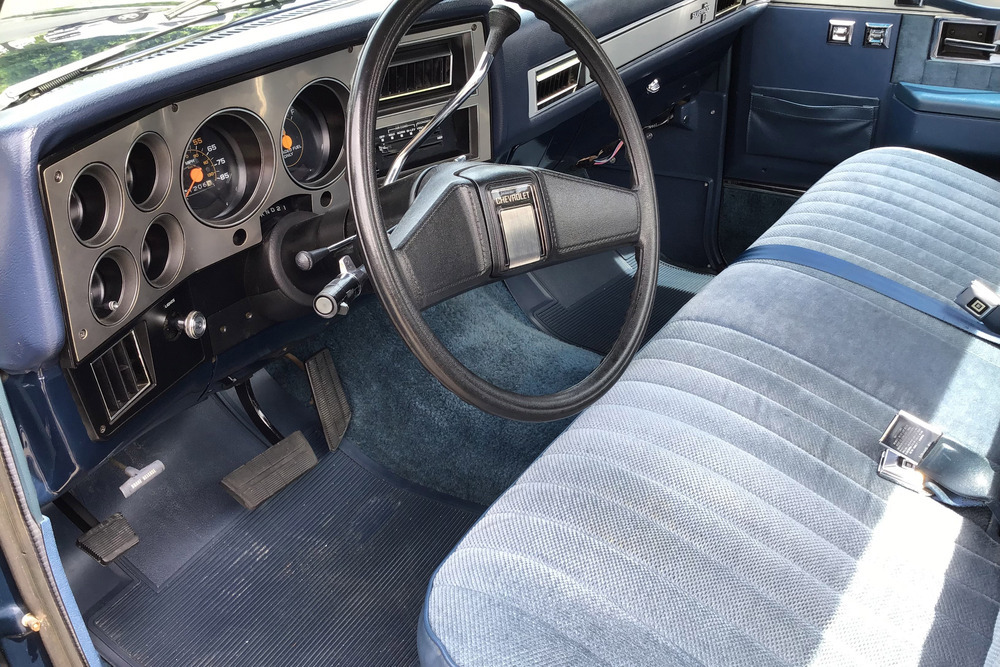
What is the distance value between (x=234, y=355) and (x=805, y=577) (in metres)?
1.13

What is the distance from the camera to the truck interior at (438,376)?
3.50 feet

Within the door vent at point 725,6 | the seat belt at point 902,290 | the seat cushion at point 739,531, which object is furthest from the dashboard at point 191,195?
the door vent at point 725,6

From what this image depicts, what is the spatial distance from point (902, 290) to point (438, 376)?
1.01 m

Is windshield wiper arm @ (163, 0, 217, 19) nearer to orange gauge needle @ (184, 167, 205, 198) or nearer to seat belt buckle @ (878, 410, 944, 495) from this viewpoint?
orange gauge needle @ (184, 167, 205, 198)

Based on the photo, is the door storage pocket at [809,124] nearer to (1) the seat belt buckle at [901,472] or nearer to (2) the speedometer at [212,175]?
(1) the seat belt buckle at [901,472]

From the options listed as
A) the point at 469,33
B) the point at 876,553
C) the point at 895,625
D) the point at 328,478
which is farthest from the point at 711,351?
the point at 328,478

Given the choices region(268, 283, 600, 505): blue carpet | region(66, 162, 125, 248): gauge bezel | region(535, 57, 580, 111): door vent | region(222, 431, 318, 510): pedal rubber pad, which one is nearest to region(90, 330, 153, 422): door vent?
region(66, 162, 125, 248): gauge bezel

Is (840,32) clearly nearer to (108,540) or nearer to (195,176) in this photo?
(195,176)

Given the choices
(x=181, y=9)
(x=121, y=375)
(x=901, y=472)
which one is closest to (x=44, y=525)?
(x=121, y=375)

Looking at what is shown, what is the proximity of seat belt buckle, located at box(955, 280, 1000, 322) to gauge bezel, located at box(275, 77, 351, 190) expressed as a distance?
116cm

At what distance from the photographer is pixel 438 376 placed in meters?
1.16

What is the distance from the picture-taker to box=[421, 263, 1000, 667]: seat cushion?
3.29 feet

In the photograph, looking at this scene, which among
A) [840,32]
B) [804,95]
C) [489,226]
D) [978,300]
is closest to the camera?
[489,226]

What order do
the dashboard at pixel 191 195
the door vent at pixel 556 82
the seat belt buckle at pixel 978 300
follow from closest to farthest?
the dashboard at pixel 191 195 < the seat belt buckle at pixel 978 300 < the door vent at pixel 556 82
